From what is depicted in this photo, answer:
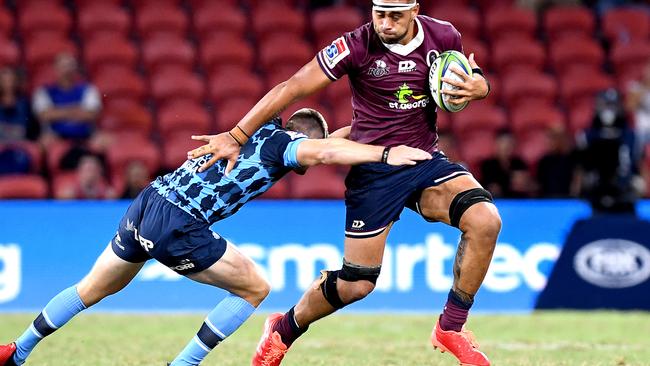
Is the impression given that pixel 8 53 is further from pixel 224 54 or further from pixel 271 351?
pixel 271 351

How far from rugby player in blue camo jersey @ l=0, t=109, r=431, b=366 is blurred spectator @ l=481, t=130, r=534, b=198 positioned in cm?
577

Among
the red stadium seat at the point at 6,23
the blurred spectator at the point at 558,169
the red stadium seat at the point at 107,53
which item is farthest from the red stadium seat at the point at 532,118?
the red stadium seat at the point at 6,23

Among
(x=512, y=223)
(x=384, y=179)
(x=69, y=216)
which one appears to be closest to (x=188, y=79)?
(x=69, y=216)

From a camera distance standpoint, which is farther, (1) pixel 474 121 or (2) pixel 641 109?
(1) pixel 474 121

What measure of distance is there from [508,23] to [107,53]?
5480mm

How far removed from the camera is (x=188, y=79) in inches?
607

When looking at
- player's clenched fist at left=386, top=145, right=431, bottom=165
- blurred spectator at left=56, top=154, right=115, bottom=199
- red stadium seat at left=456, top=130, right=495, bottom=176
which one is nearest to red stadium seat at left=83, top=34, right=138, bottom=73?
blurred spectator at left=56, top=154, right=115, bottom=199

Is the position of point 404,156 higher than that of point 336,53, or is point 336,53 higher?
point 336,53

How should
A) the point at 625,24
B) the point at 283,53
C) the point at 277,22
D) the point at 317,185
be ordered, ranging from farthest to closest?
the point at 625,24 < the point at 277,22 < the point at 283,53 < the point at 317,185

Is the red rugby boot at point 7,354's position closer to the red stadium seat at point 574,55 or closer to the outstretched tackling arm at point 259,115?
the outstretched tackling arm at point 259,115

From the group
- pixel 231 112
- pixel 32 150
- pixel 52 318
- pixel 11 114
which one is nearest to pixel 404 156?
pixel 52 318

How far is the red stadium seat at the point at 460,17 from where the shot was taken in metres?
16.5

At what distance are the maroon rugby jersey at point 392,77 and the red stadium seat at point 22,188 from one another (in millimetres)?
6102

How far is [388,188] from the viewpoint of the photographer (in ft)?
25.0
